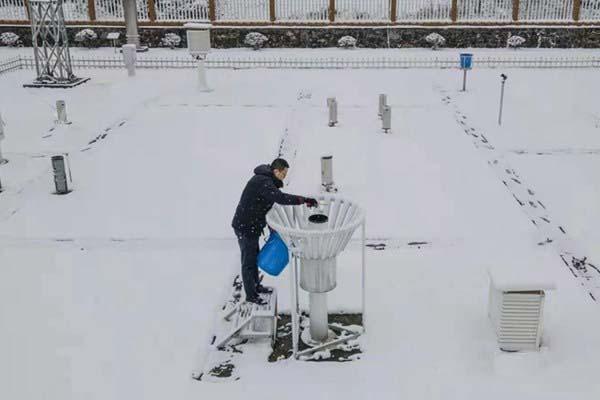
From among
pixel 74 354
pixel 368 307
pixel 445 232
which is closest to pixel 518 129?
pixel 445 232

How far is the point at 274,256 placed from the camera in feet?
22.6

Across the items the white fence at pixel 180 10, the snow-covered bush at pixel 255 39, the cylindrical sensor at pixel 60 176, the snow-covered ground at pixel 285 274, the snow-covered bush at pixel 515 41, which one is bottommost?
the snow-covered ground at pixel 285 274

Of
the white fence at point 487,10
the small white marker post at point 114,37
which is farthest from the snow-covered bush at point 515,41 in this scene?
the small white marker post at point 114,37

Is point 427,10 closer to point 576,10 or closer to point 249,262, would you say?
point 576,10

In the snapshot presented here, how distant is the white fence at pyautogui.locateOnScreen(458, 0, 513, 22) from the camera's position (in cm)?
2797

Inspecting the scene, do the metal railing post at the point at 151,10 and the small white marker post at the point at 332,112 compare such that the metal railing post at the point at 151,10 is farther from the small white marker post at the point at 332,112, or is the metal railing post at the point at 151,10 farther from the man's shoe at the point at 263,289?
the man's shoe at the point at 263,289

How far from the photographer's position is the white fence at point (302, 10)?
28547 millimetres

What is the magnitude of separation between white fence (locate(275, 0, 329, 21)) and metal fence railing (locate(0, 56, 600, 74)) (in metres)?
4.52

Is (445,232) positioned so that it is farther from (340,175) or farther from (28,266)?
(28,266)

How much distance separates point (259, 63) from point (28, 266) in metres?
16.3

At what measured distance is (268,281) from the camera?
27.4ft

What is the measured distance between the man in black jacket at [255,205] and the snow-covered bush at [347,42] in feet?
70.6

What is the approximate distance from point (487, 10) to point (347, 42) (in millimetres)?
5948

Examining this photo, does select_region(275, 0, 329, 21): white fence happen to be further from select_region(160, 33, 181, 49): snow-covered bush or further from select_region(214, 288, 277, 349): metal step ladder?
select_region(214, 288, 277, 349): metal step ladder
